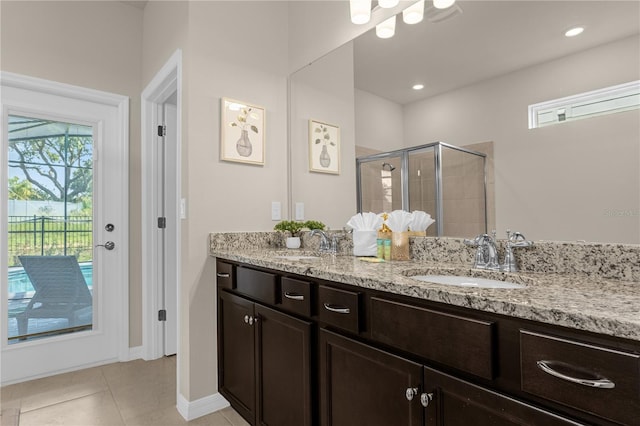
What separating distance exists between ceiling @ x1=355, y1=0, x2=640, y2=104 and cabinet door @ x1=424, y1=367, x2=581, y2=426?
110 cm

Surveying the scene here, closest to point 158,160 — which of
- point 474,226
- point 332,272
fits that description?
point 332,272

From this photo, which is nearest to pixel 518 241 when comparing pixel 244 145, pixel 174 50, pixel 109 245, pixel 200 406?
pixel 244 145

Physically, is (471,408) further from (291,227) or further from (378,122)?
(291,227)

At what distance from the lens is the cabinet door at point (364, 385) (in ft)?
3.15

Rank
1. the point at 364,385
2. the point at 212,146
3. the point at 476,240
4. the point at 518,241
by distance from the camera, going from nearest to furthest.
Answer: the point at 364,385 → the point at 518,241 → the point at 476,240 → the point at 212,146

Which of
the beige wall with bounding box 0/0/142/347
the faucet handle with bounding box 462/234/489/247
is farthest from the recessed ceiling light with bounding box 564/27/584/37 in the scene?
the beige wall with bounding box 0/0/142/347

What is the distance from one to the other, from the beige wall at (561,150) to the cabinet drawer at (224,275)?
1.26 meters

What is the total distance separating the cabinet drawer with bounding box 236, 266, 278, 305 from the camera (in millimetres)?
1509

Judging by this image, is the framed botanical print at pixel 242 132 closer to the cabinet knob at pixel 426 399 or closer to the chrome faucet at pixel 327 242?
the chrome faucet at pixel 327 242

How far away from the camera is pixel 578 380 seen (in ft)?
2.10

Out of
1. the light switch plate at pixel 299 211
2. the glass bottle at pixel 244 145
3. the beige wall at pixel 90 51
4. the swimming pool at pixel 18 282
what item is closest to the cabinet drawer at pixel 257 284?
the light switch plate at pixel 299 211

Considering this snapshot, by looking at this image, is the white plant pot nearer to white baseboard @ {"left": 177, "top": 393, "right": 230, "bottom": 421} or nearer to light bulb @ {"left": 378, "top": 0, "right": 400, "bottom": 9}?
white baseboard @ {"left": 177, "top": 393, "right": 230, "bottom": 421}

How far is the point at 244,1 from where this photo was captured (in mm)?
2254

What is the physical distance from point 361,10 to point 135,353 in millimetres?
2867
